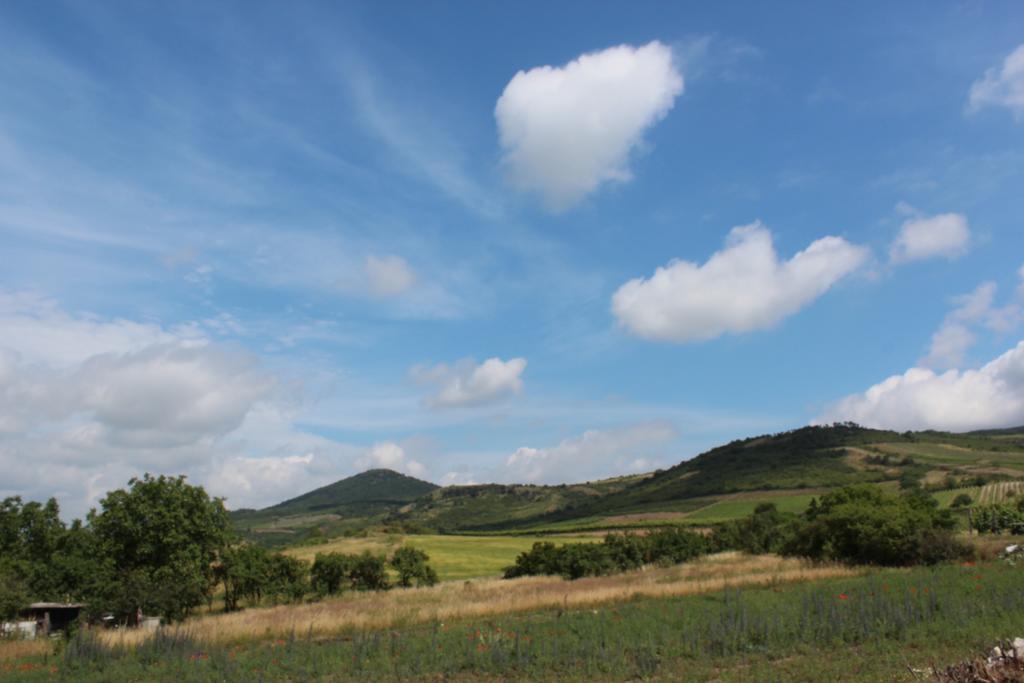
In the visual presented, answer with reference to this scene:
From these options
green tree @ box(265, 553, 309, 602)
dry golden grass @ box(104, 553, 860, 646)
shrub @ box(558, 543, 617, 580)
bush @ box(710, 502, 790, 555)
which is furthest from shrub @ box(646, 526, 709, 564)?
green tree @ box(265, 553, 309, 602)

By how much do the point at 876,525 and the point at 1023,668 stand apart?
1167 inches

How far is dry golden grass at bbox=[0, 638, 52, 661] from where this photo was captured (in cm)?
1791

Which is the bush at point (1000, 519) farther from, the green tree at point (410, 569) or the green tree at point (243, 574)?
the green tree at point (243, 574)

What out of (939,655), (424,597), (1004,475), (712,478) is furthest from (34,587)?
(712,478)

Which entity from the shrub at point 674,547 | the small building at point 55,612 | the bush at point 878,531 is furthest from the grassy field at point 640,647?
the shrub at point 674,547

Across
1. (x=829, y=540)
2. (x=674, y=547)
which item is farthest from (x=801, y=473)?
(x=829, y=540)

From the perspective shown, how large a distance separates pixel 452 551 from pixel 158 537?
43130 millimetres

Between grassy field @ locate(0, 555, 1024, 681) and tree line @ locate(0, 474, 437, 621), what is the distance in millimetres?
12509

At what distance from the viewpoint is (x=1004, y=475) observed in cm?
10019

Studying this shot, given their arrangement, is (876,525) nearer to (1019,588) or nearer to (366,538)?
(1019,588)

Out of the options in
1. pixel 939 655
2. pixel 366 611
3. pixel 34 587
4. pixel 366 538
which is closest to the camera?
pixel 939 655

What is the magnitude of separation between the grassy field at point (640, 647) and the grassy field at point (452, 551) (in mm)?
38552

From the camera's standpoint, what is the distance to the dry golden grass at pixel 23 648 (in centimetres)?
1791

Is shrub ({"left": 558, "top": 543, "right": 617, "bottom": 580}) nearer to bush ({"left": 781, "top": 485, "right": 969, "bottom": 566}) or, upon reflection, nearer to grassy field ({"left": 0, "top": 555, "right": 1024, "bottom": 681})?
bush ({"left": 781, "top": 485, "right": 969, "bottom": 566})
